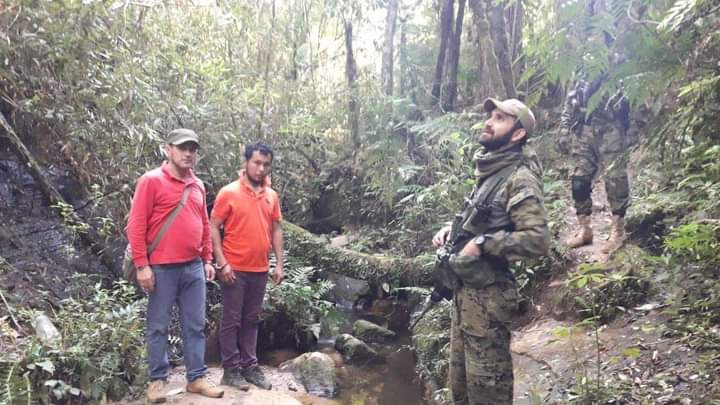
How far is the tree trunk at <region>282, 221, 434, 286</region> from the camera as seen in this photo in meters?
6.82

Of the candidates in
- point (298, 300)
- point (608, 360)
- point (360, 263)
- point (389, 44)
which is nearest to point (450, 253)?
point (608, 360)

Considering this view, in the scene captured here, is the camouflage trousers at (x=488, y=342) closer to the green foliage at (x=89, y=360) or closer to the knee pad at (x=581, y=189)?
the green foliage at (x=89, y=360)

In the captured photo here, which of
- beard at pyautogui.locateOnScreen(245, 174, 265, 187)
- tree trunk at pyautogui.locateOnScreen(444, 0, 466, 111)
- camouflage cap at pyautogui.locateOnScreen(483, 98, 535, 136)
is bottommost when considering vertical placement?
beard at pyautogui.locateOnScreen(245, 174, 265, 187)

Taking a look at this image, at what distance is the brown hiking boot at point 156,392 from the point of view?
12.9ft

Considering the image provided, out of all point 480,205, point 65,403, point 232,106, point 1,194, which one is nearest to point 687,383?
point 480,205

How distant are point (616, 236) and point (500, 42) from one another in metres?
4.33

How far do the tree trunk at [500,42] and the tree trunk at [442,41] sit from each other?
1311mm

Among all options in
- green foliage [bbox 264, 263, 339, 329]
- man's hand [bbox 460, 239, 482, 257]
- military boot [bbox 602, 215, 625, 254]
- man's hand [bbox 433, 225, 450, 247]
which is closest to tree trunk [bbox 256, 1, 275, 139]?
green foliage [bbox 264, 263, 339, 329]

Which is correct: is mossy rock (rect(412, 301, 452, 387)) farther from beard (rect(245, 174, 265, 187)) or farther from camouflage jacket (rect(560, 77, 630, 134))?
camouflage jacket (rect(560, 77, 630, 134))

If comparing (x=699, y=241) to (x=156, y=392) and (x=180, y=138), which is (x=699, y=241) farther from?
(x=156, y=392)

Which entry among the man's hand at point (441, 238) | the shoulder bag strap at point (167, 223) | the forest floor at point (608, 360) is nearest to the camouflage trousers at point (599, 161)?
the forest floor at point (608, 360)

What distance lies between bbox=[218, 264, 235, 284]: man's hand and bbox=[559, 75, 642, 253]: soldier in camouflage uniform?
4.15 m

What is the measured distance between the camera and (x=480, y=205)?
3.27 m

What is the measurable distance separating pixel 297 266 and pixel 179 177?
3.84m
